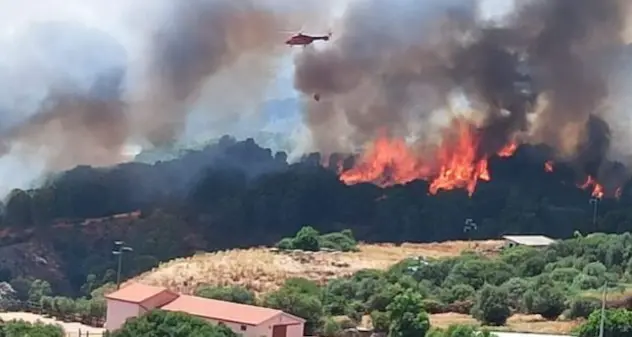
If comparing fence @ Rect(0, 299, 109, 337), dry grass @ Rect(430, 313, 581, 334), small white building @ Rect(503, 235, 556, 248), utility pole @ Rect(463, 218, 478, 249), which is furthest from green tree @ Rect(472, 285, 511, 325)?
utility pole @ Rect(463, 218, 478, 249)

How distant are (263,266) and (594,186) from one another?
2419 centimetres

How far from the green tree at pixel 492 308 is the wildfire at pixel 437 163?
22360 mm

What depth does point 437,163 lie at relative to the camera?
65.9 meters

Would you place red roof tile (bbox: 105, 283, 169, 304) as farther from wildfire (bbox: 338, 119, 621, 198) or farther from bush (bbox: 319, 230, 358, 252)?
wildfire (bbox: 338, 119, 621, 198)

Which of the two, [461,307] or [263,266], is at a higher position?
[263,266]

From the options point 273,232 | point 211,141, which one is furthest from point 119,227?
point 211,141

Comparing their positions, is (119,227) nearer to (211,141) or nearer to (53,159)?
(53,159)

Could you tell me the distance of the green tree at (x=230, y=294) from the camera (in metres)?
43.0

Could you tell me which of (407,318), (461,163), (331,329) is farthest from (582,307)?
(461,163)

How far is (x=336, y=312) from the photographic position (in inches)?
1704

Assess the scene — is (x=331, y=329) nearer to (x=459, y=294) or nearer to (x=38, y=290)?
(x=459, y=294)

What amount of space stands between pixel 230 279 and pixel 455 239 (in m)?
17.7

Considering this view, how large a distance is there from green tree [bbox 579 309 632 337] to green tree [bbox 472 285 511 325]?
14.7ft

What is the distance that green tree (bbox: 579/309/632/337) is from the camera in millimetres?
37250
